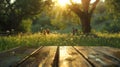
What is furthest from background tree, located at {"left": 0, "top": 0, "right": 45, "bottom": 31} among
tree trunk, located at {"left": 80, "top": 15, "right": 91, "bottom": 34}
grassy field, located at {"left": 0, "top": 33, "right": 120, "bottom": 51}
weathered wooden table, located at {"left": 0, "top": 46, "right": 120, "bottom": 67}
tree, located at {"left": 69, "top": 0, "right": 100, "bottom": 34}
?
weathered wooden table, located at {"left": 0, "top": 46, "right": 120, "bottom": 67}

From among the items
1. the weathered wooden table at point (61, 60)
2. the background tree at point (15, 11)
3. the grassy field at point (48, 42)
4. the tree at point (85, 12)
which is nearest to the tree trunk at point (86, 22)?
the tree at point (85, 12)

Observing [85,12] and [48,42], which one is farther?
[85,12]

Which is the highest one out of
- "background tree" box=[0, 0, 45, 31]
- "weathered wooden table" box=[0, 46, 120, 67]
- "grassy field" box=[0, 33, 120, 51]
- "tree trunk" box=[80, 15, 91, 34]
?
"background tree" box=[0, 0, 45, 31]

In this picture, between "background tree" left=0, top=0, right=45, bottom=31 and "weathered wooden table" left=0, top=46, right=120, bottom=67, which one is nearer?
"weathered wooden table" left=0, top=46, right=120, bottom=67

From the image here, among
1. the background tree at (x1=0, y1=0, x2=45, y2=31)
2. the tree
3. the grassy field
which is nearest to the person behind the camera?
the grassy field

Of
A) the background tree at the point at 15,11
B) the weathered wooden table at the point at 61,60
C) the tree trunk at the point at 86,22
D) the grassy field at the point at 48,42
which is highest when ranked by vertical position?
the background tree at the point at 15,11

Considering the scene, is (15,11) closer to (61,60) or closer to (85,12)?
(85,12)

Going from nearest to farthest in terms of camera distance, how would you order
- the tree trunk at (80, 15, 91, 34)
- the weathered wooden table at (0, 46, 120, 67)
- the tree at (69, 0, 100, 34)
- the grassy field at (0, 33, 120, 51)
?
1. the weathered wooden table at (0, 46, 120, 67)
2. the grassy field at (0, 33, 120, 51)
3. the tree at (69, 0, 100, 34)
4. the tree trunk at (80, 15, 91, 34)

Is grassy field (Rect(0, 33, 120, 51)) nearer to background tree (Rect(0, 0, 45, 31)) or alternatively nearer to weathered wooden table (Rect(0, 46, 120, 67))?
weathered wooden table (Rect(0, 46, 120, 67))

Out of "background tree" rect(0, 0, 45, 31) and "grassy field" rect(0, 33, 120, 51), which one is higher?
"background tree" rect(0, 0, 45, 31)

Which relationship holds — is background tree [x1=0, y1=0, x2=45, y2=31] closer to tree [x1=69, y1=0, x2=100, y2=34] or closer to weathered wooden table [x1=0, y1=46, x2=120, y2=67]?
tree [x1=69, y1=0, x2=100, y2=34]

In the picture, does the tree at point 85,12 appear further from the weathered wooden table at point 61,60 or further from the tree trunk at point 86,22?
the weathered wooden table at point 61,60

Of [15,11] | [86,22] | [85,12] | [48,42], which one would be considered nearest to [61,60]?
[48,42]

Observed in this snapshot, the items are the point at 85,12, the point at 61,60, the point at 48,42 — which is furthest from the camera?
the point at 85,12
